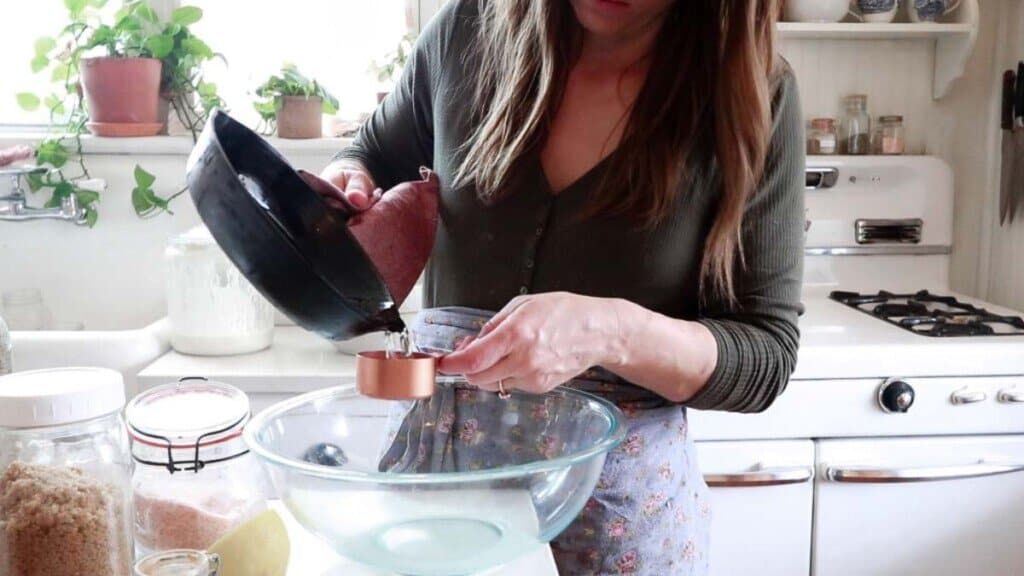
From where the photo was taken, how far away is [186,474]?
0.66 metres

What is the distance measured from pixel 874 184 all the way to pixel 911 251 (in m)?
0.18

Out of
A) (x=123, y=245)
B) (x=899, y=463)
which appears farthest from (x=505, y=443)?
(x=123, y=245)

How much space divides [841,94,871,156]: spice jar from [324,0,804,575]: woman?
1250mm

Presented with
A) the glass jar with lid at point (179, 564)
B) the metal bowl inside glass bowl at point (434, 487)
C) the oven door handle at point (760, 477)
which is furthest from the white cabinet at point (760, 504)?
the glass jar with lid at point (179, 564)

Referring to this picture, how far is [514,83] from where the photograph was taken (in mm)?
967

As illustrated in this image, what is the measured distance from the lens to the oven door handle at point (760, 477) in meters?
1.58

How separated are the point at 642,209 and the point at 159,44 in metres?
1.39

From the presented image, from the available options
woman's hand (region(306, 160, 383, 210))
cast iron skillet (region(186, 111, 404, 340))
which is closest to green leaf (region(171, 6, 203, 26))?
woman's hand (region(306, 160, 383, 210))

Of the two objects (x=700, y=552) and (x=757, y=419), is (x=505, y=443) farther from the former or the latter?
(x=757, y=419)

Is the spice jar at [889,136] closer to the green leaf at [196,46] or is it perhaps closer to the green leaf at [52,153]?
the green leaf at [196,46]

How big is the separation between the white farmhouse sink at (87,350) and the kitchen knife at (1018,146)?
175cm

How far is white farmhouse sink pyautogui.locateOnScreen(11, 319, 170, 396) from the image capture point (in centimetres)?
148

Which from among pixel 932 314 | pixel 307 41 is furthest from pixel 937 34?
pixel 307 41

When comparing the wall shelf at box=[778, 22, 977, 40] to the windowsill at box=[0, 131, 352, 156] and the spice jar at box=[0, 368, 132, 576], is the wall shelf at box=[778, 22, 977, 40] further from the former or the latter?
the spice jar at box=[0, 368, 132, 576]
